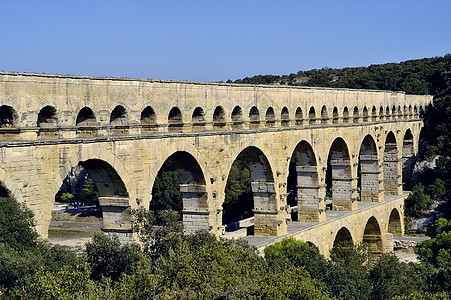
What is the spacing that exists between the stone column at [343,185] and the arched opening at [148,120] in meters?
19.4

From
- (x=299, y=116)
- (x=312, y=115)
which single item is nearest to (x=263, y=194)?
(x=299, y=116)

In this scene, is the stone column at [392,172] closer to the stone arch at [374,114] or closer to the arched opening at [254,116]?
the stone arch at [374,114]

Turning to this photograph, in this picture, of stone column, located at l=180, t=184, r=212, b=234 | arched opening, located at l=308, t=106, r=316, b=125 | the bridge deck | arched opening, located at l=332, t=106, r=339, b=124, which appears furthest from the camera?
arched opening, located at l=332, t=106, r=339, b=124

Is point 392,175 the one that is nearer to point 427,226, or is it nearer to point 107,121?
point 427,226

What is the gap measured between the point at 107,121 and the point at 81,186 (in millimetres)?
56039

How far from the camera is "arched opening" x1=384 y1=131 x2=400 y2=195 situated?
172 feet

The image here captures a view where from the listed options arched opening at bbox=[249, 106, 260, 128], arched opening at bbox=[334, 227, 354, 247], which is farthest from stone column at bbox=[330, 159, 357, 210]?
arched opening at bbox=[249, 106, 260, 128]

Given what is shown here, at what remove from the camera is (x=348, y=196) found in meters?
43.8

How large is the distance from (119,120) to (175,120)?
3.63 metres

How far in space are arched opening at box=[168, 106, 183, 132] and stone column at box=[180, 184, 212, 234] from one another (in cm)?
265

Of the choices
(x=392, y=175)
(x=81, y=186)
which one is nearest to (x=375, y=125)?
(x=392, y=175)

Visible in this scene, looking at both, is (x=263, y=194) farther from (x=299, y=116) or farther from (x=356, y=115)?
(x=356, y=115)

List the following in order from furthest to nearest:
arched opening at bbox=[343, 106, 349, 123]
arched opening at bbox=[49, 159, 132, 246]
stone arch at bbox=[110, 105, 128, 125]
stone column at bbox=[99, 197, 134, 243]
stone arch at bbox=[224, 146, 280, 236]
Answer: arched opening at bbox=[343, 106, 349, 123]
stone arch at bbox=[224, 146, 280, 236]
stone arch at bbox=[110, 105, 128, 125]
stone column at bbox=[99, 197, 134, 243]
arched opening at bbox=[49, 159, 132, 246]

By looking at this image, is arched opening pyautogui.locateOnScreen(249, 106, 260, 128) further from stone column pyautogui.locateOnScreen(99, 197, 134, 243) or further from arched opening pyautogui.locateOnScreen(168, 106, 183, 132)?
stone column pyautogui.locateOnScreen(99, 197, 134, 243)
